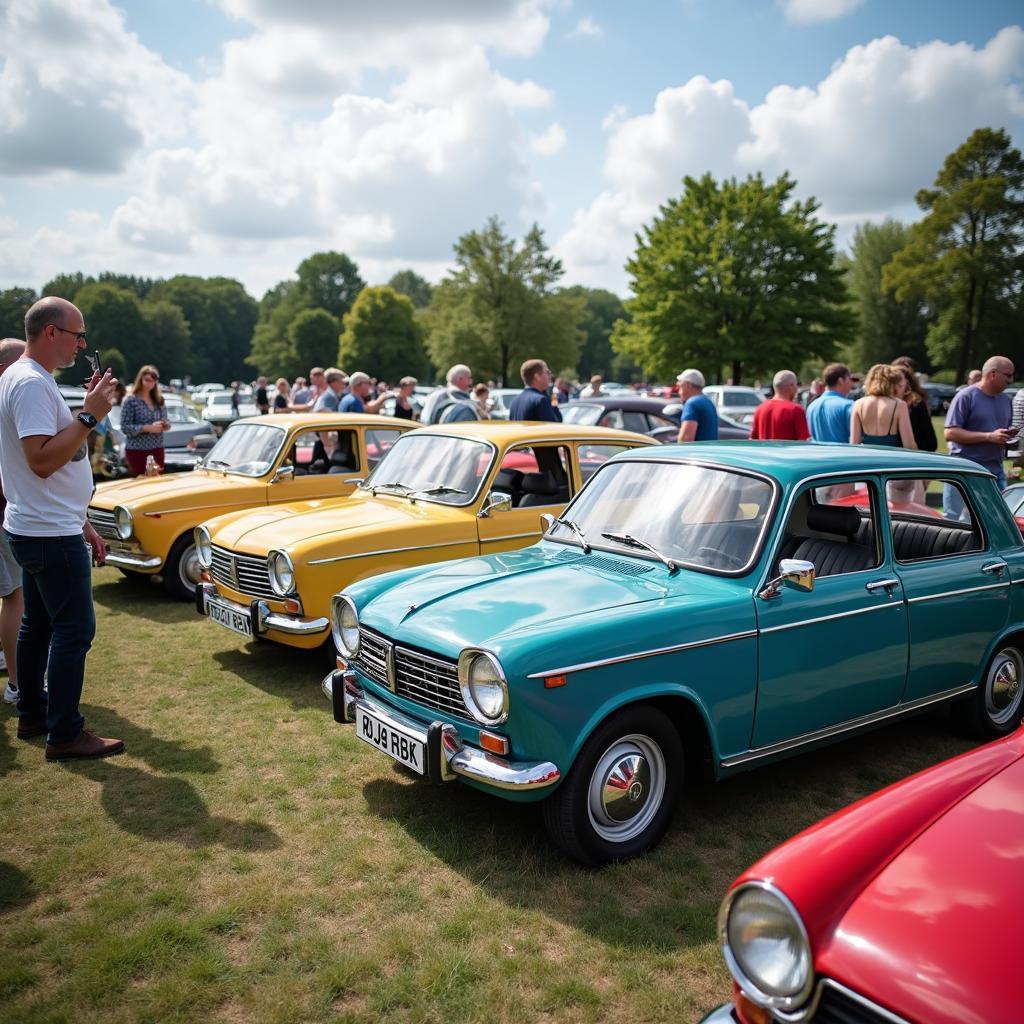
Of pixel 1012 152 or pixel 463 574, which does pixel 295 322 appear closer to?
pixel 1012 152

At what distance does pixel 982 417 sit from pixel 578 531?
5.01 m

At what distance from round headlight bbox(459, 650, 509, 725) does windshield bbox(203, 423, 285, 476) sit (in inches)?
206

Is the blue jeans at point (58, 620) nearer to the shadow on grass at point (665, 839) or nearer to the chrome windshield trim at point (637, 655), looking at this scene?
the shadow on grass at point (665, 839)

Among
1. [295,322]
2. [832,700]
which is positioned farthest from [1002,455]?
[295,322]

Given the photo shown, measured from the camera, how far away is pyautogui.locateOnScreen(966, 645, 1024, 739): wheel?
191 inches

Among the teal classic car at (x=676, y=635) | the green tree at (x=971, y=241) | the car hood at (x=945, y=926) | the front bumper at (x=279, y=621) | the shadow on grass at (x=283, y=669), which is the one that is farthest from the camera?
the green tree at (x=971, y=241)

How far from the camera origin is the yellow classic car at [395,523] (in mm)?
5633

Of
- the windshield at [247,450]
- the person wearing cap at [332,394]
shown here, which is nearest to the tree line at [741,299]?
the person wearing cap at [332,394]

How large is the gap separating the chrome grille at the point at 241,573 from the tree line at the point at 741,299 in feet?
→ 101

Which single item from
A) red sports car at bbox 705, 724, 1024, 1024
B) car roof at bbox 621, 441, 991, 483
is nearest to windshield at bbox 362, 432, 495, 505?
car roof at bbox 621, 441, 991, 483

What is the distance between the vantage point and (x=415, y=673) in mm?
3766

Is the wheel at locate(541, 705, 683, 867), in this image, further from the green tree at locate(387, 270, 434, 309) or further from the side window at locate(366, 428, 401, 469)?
the green tree at locate(387, 270, 434, 309)

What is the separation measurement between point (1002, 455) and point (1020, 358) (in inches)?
1890

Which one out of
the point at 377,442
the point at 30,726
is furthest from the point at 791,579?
the point at 377,442
